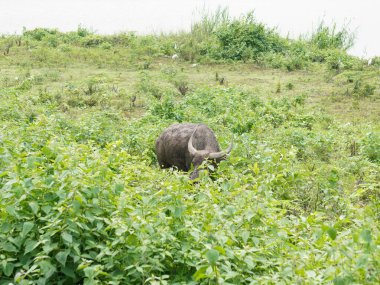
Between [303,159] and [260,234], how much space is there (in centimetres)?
470

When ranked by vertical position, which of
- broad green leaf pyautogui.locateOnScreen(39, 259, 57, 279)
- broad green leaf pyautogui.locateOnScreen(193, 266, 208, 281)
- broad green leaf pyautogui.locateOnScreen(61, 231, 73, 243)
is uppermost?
broad green leaf pyautogui.locateOnScreen(61, 231, 73, 243)

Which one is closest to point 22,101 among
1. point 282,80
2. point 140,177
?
point 140,177

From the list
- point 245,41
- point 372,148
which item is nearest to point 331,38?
point 245,41

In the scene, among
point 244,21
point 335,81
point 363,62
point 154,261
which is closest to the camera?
point 154,261

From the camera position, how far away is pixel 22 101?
9672 millimetres

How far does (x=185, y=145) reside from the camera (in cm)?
752

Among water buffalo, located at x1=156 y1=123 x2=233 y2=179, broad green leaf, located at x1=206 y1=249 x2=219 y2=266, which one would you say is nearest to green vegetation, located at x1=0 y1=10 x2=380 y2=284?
broad green leaf, located at x1=206 y1=249 x2=219 y2=266

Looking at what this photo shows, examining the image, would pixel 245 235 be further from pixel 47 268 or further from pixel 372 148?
pixel 372 148

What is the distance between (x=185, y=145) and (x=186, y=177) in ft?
10.8

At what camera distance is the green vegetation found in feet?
10.8

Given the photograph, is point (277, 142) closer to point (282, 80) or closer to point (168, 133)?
point (168, 133)

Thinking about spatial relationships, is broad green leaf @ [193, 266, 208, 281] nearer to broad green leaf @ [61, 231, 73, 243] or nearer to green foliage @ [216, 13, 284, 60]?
broad green leaf @ [61, 231, 73, 243]

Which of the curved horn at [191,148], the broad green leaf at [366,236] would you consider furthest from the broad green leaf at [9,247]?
the curved horn at [191,148]

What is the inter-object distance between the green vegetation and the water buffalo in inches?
10.6
